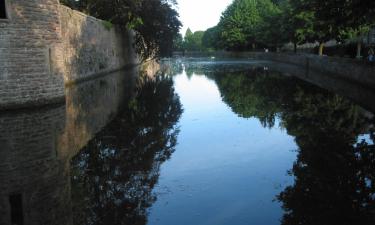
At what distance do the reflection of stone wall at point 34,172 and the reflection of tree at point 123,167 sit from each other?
24 cm

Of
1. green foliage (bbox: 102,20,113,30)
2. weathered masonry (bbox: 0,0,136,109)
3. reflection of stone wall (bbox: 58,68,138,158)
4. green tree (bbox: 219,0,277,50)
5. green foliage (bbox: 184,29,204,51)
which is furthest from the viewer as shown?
green foliage (bbox: 184,29,204,51)

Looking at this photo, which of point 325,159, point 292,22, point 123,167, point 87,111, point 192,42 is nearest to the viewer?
point 123,167

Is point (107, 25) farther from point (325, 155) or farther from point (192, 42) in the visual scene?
point (192, 42)

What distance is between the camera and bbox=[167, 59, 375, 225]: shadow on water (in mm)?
6332

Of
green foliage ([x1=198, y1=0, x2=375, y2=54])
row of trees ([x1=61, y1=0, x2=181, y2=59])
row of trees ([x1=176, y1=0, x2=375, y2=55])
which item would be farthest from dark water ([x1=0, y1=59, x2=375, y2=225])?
row of trees ([x1=61, y1=0, x2=181, y2=59])

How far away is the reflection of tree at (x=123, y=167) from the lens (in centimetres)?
638

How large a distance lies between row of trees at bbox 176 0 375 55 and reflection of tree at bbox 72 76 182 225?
420 inches

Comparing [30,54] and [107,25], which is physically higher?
[107,25]

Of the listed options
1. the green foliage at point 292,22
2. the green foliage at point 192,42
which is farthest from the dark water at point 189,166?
the green foliage at point 192,42

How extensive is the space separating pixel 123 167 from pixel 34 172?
1.54 metres

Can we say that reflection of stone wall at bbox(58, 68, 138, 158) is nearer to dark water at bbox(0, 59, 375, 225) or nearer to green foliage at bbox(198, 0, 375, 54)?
dark water at bbox(0, 59, 375, 225)

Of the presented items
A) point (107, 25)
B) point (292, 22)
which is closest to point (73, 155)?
point (107, 25)

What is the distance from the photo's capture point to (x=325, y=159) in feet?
30.0

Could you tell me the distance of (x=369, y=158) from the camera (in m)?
9.14
